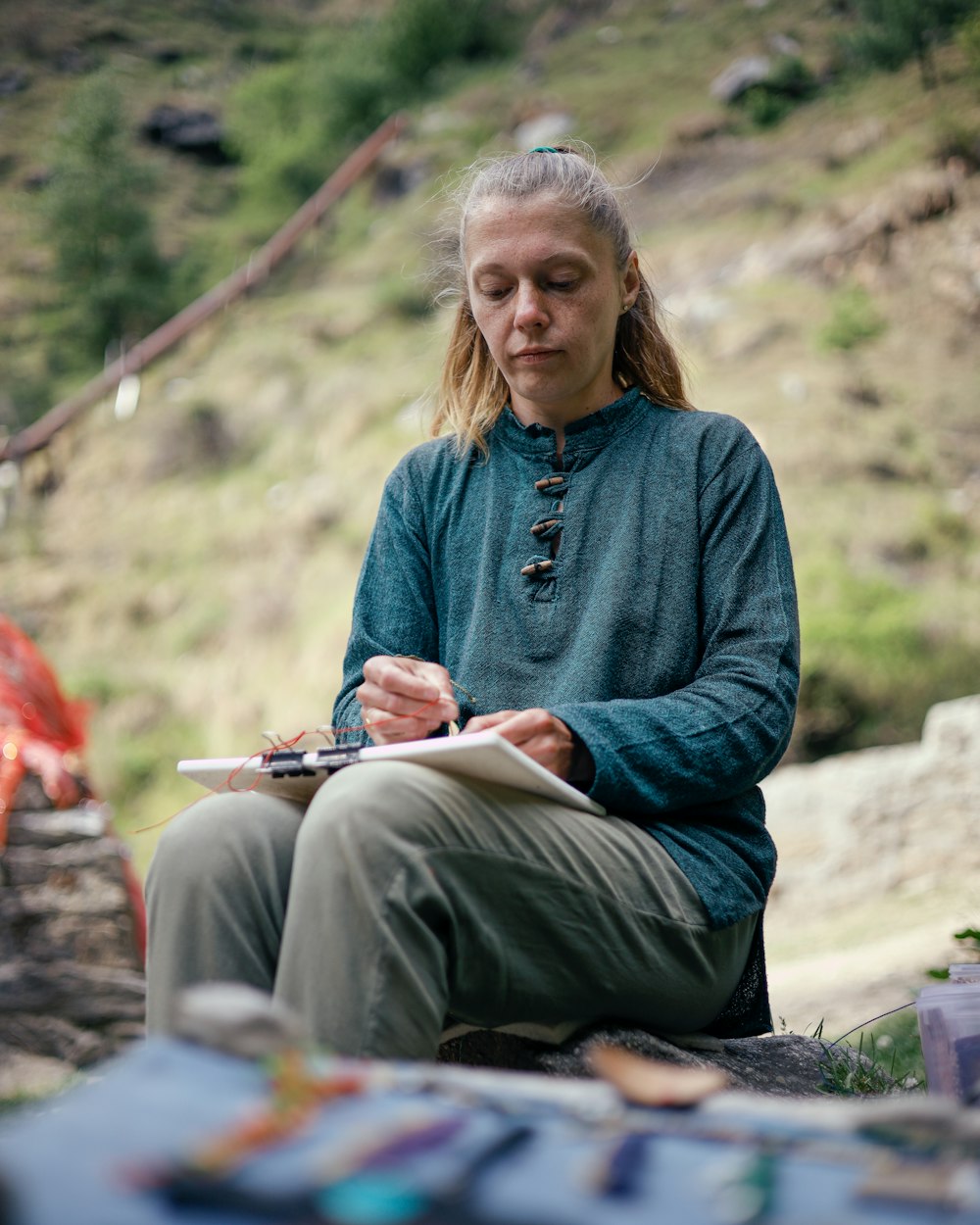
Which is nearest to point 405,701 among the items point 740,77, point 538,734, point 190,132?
point 538,734

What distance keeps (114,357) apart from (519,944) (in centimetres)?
2051

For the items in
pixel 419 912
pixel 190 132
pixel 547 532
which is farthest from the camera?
pixel 190 132

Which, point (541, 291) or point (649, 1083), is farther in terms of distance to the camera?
point (541, 291)

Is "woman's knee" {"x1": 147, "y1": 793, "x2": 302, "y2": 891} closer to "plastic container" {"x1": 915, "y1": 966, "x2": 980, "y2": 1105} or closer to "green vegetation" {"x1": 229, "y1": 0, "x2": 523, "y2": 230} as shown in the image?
"plastic container" {"x1": 915, "y1": 966, "x2": 980, "y2": 1105}

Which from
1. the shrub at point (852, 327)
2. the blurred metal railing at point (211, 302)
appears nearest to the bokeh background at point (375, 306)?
the shrub at point (852, 327)

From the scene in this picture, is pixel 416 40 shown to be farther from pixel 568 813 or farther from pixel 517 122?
pixel 568 813

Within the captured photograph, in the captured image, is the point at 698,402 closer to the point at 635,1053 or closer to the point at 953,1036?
the point at 635,1053

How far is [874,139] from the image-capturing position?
15656 millimetres

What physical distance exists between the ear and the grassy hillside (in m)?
6.11

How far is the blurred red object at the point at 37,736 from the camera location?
465 centimetres

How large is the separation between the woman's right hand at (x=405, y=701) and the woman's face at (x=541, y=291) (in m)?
0.53

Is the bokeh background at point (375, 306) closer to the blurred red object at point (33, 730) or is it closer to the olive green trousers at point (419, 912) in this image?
the blurred red object at point (33, 730)

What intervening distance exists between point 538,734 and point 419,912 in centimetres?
32

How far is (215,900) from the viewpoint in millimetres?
1550
